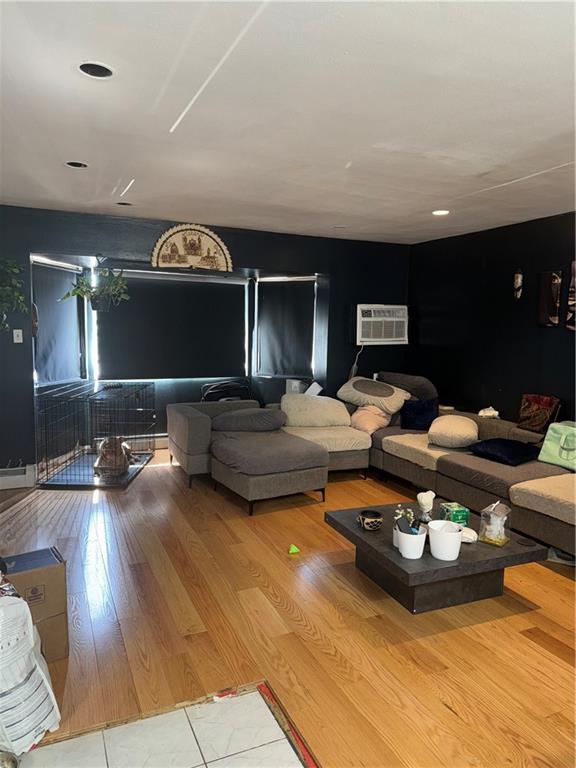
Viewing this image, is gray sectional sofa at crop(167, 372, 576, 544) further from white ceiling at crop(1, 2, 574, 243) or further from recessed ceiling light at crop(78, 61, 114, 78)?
recessed ceiling light at crop(78, 61, 114, 78)

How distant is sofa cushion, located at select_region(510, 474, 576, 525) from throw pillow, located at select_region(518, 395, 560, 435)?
0.72 meters

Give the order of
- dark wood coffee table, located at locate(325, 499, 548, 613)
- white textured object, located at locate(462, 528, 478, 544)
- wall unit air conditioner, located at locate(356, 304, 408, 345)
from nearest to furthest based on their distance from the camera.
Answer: dark wood coffee table, located at locate(325, 499, 548, 613), white textured object, located at locate(462, 528, 478, 544), wall unit air conditioner, located at locate(356, 304, 408, 345)

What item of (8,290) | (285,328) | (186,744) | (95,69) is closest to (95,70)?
(95,69)

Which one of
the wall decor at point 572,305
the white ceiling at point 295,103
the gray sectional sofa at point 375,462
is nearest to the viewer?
the white ceiling at point 295,103

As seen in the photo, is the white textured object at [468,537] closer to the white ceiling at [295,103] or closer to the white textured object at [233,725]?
the white textured object at [233,725]

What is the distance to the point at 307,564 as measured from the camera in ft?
10.5

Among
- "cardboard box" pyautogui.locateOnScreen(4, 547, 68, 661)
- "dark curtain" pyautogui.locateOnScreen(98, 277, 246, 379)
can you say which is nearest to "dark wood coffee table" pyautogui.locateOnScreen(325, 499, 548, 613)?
"cardboard box" pyautogui.locateOnScreen(4, 547, 68, 661)

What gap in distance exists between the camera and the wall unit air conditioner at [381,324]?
579 centimetres

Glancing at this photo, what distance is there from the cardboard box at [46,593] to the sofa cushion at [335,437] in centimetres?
265

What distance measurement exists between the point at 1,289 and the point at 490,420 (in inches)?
161

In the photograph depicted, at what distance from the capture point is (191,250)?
5.01 meters

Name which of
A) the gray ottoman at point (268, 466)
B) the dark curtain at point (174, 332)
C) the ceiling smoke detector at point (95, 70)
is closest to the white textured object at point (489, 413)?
the gray ottoman at point (268, 466)

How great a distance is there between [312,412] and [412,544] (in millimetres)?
2597

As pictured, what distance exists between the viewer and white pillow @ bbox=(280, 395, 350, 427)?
5055mm
